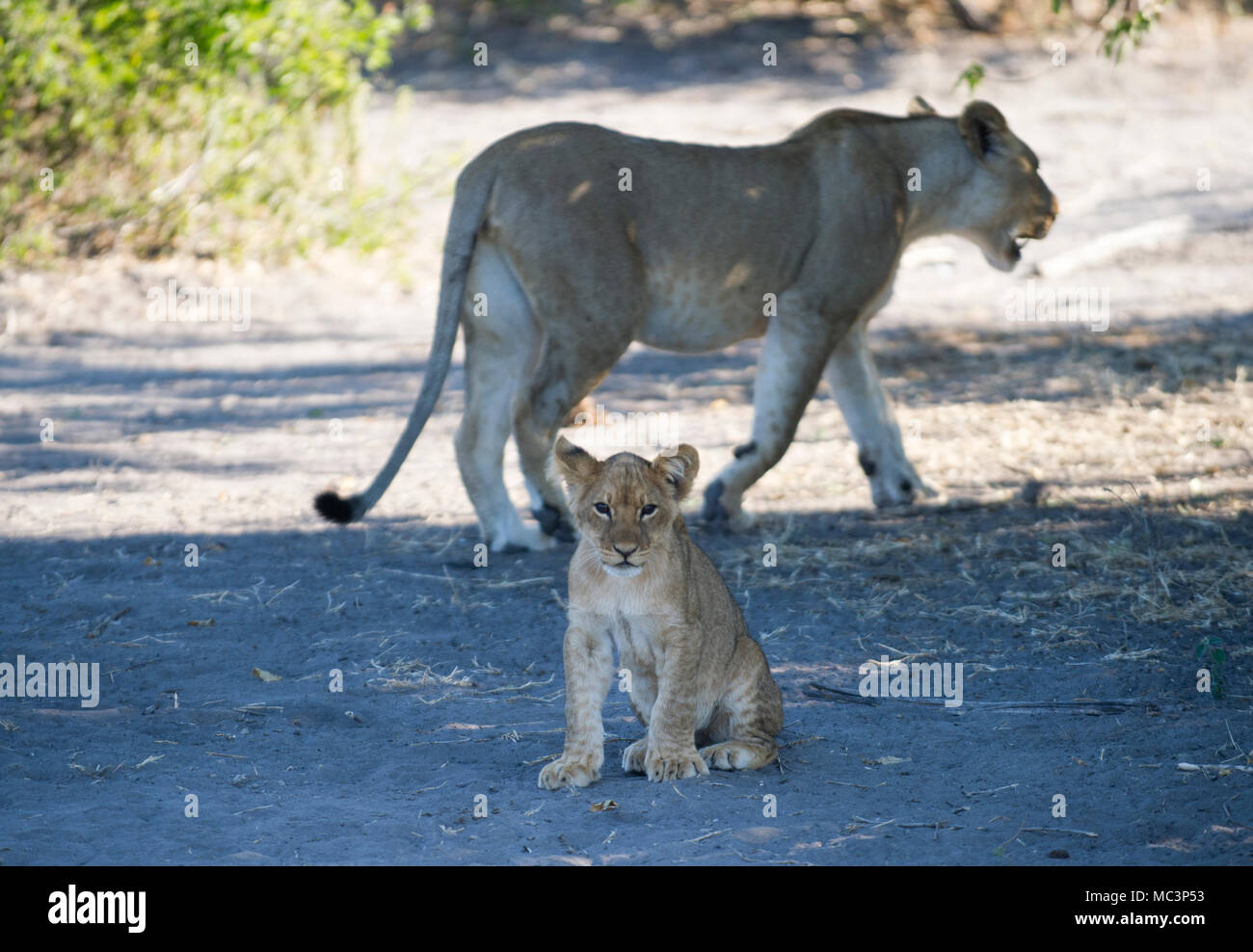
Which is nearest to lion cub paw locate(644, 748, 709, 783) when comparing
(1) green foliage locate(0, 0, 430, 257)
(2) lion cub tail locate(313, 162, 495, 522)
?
(2) lion cub tail locate(313, 162, 495, 522)

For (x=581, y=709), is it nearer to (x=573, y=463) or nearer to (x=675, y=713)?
(x=675, y=713)

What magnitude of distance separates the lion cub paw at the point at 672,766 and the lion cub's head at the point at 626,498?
1.80 ft

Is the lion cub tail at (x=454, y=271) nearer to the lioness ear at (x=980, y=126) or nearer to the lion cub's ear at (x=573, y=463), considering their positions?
the lion cub's ear at (x=573, y=463)

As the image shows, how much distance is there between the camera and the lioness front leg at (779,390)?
6.73 metres

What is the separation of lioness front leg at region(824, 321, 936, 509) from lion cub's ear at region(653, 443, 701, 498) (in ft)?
10.2

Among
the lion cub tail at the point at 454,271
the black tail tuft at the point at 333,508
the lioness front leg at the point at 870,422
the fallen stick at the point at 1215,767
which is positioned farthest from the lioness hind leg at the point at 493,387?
the fallen stick at the point at 1215,767

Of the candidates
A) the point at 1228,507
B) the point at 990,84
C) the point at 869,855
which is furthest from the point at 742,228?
the point at 990,84

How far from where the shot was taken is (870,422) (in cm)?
721

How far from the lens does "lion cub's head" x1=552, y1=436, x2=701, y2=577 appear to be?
404 centimetres

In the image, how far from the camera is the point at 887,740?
184 inches

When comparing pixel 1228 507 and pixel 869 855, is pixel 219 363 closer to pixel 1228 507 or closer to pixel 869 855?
pixel 1228 507

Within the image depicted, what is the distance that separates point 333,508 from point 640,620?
2.02m

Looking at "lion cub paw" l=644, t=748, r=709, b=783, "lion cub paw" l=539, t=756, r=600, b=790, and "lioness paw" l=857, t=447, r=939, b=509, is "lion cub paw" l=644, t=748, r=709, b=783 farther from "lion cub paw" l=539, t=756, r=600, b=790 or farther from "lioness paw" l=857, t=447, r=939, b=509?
"lioness paw" l=857, t=447, r=939, b=509
